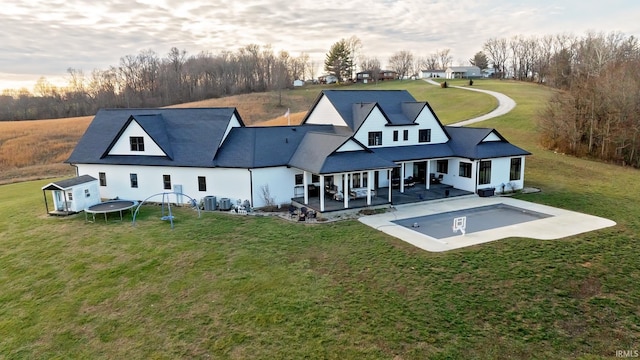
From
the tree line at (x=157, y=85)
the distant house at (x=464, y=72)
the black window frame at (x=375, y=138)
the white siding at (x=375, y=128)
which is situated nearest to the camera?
the white siding at (x=375, y=128)

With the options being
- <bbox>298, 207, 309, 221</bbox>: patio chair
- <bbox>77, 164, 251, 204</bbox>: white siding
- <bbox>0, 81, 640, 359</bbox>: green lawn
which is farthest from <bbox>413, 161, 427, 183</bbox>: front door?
<bbox>77, 164, 251, 204</bbox>: white siding

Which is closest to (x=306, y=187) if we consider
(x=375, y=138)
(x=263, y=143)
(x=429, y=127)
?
(x=263, y=143)

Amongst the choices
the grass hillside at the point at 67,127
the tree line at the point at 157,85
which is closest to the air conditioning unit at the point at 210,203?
the grass hillside at the point at 67,127

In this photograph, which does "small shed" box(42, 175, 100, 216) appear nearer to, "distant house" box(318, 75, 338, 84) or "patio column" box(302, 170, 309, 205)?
"patio column" box(302, 170, 309, 205)

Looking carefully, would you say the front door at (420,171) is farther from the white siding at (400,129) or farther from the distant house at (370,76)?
the distant house at (370,76)

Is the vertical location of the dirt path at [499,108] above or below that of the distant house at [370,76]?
below

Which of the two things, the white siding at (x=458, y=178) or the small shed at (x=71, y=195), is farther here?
the white siding at (x=458, y=178)

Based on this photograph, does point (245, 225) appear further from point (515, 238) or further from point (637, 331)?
point (637, 331)

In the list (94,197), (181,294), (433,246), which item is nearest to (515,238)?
(433,246)
